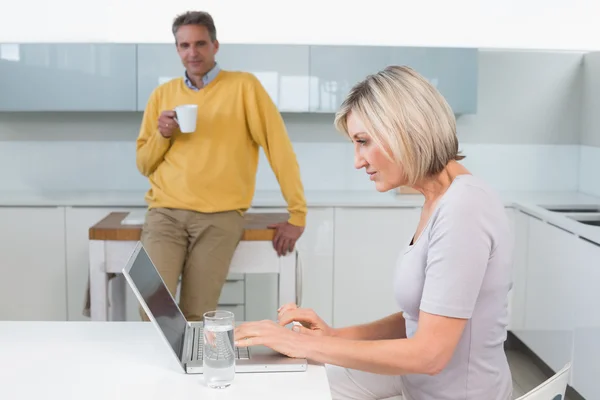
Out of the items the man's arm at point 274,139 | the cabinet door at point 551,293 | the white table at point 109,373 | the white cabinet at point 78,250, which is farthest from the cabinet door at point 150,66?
the white table at point 109,373

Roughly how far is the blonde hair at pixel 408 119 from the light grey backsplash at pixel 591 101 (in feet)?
9.44

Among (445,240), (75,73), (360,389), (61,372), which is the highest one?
(75,73)

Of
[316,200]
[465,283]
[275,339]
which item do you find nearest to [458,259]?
[465,283]

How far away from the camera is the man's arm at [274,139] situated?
3264 mm

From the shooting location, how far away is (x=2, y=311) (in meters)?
4.16

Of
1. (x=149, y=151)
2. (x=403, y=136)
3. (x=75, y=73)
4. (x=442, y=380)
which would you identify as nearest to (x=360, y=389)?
(x=442, y=380)

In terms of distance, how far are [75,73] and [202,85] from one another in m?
1.10

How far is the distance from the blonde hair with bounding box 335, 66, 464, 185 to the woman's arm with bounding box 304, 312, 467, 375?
34 cm

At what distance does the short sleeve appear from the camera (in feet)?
5.32

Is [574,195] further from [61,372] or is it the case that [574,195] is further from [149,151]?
[61,372]

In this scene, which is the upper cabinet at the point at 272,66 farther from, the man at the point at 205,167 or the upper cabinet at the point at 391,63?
the man at the point at 205,167

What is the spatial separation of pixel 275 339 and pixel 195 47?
1798mm

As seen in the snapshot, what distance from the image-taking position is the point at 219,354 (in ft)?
5.17

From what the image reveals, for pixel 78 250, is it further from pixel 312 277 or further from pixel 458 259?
pixel 458 259
